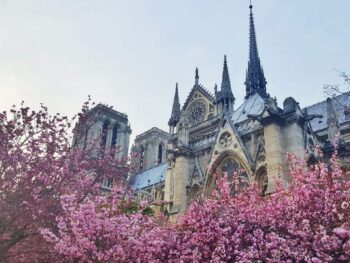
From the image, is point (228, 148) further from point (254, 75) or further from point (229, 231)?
point (254, 75)

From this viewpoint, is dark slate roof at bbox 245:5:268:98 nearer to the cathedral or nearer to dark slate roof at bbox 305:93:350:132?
dark slate roof at bbox 305:93:350:132

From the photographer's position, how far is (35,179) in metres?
9.50

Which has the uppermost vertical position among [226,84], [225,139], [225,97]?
[226,84]

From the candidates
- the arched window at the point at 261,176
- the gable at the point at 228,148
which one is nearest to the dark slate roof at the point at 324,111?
the gable at the point at 228,148

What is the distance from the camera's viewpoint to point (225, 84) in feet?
130

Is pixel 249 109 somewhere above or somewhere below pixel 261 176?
above

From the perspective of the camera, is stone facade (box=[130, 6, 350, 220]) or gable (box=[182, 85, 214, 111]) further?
gable (box=[182, 85, 214, 111])

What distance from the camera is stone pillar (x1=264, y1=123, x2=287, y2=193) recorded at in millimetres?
16688

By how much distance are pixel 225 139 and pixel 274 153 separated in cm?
412

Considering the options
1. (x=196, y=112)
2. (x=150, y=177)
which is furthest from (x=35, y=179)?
(x=150, y=177)

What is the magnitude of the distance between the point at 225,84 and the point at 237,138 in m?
20.1

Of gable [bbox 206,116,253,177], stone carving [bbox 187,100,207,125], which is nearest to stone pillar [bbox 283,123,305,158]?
gable [bbox 206,116,253,177]

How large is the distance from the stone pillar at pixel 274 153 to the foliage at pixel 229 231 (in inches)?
256

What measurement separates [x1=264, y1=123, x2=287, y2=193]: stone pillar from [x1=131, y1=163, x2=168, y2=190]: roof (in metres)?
33.7
